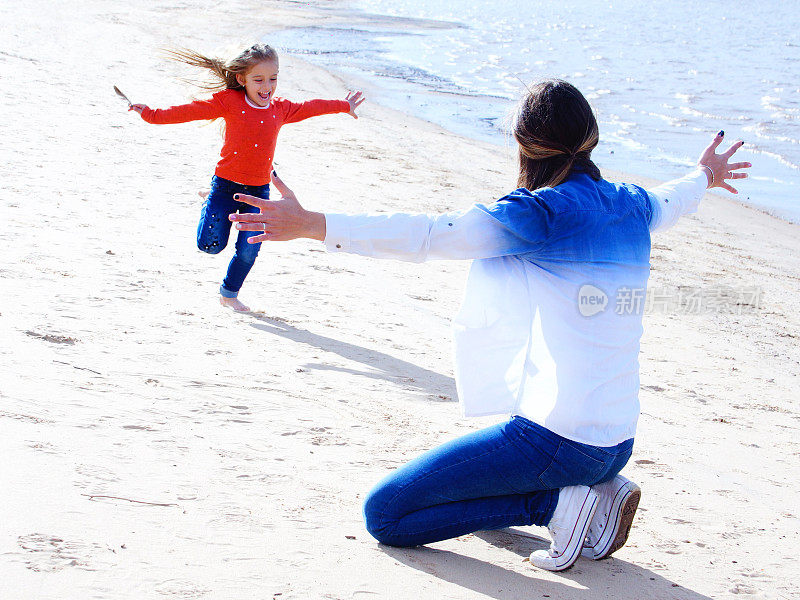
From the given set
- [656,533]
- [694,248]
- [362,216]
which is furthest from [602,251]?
[694,248]

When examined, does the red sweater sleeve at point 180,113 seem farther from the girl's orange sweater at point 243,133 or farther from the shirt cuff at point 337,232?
the shirt cuff at point 337,232

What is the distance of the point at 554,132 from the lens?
2.71 meters

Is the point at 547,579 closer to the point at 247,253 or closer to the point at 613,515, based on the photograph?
the point at 613,515

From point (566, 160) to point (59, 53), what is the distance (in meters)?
11.9

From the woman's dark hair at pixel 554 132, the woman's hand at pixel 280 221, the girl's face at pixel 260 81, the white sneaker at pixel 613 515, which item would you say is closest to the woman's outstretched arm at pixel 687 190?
the woman's dark hair at pixel 554 132

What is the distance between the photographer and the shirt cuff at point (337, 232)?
2.52 m

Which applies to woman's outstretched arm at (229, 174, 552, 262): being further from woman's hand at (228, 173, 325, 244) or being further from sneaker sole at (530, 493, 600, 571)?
sneaker sole at (530, 493, 600, 571)

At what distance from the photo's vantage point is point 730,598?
9.43ft

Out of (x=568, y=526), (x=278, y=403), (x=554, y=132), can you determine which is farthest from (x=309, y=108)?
(x=568, y=526)

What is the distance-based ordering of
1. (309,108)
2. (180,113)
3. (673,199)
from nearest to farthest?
(673,199), (180,113), (309,108)

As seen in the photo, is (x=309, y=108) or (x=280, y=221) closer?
(x=280, y=221)

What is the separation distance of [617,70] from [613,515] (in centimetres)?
2017

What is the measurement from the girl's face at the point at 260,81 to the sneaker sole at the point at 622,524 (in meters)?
3.34

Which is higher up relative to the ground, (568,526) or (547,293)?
(547,293)
